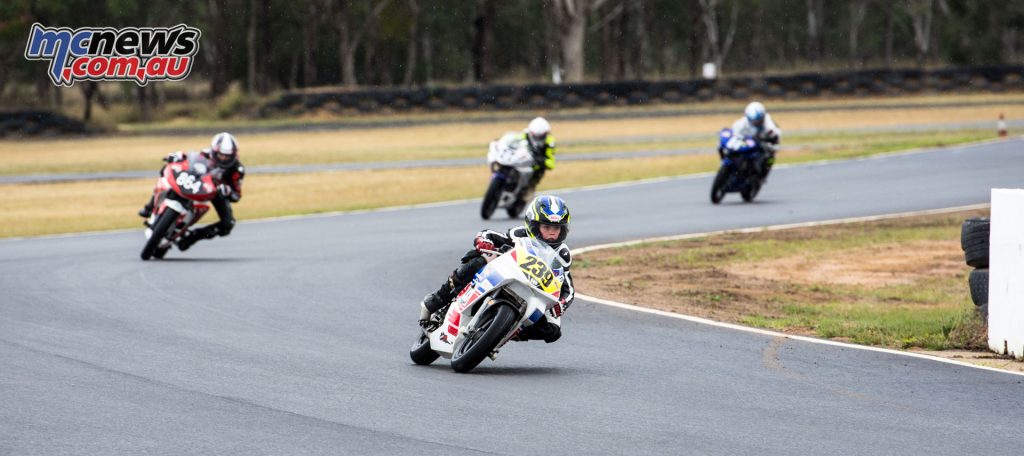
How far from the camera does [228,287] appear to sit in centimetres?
1352

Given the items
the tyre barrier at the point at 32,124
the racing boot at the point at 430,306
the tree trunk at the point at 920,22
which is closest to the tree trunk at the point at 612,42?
the tree trunk at the point at 920,22

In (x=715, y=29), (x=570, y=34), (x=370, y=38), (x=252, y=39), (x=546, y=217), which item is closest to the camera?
(x=546, y=217)

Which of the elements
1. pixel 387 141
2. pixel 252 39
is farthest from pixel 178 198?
pixel 252 39

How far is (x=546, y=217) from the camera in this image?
8617 millimetres

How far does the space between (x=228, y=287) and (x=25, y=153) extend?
27703mm

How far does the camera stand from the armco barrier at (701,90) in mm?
46938

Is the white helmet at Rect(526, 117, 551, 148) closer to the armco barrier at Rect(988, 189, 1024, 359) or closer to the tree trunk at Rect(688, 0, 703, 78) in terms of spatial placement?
the armco barrier at Rect(988, 189, 1024, 359)

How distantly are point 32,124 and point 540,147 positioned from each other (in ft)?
88.9

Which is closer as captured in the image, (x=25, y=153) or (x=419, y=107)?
(x=25, y=153)

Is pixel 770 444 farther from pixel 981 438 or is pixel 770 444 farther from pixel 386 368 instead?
pixel 386 368

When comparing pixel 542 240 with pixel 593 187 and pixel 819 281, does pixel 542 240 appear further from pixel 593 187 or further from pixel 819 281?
pixel 593 187

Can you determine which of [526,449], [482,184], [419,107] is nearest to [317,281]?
[526,449]

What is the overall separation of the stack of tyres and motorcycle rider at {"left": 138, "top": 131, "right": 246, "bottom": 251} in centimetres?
825

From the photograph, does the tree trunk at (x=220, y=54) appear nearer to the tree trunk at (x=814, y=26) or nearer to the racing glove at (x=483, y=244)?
the tree trunk at (x=814, y=26)
